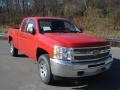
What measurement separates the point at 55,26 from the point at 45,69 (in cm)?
188

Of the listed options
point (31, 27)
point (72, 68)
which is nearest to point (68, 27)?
point (31, 27)

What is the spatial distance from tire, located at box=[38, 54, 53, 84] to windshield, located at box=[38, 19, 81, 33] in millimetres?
1086

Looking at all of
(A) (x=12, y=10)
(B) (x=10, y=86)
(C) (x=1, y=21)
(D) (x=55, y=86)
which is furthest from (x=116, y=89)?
(A) (x=12, y=10)

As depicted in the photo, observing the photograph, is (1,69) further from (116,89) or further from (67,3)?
(67,3)

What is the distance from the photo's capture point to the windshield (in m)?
8.73

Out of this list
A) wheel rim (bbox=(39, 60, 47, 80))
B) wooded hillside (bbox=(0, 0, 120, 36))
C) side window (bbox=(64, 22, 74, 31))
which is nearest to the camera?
wheel rim (bbox=(39, 60, 47, 80))

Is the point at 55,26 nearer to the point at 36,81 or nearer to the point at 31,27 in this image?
the point at 31,27

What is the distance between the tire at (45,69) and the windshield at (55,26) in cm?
109

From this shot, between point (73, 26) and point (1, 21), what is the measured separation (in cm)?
2759

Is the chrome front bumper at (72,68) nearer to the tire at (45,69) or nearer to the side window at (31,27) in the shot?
the tire at (45,69)

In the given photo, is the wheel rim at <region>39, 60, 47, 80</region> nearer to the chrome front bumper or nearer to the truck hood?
the chrome front bumper

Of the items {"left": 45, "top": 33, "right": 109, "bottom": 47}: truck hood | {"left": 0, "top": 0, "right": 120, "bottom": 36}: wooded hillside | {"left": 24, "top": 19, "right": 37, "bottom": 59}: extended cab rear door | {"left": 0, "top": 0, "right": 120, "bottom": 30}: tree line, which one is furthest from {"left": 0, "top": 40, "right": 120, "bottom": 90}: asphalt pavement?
{"left": 0, "top": 0, "right": 120, "bottom": 30}: tree line

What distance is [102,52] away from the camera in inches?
299

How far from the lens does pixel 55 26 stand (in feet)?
29.7
